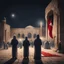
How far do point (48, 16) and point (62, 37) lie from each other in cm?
907

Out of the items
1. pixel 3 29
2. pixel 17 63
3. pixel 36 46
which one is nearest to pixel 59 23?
pixel 36 46

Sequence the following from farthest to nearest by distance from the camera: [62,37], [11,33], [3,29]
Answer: [11,33] < [3,29] < [62,37]

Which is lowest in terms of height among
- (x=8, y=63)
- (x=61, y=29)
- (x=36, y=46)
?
(x=8, y=63)

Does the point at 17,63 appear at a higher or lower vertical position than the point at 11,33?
lower

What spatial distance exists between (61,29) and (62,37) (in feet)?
3.01

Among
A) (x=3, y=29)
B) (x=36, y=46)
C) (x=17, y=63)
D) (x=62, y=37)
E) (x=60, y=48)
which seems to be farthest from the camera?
(x=3, y=29)

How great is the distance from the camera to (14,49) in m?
12.3

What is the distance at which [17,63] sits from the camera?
10117 millimetres

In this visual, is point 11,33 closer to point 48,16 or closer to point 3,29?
point 3,29

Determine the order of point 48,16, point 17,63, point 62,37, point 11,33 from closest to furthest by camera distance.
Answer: point 17,63, point 62,37, point 48,16, point 11,33

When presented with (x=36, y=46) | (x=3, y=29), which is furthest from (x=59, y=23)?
(x=3, y=29)

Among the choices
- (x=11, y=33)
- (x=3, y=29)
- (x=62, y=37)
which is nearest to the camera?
(x=62, y=37)

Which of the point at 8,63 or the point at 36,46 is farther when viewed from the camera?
the point at 36,46

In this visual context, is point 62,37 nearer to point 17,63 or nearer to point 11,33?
point 17,63
